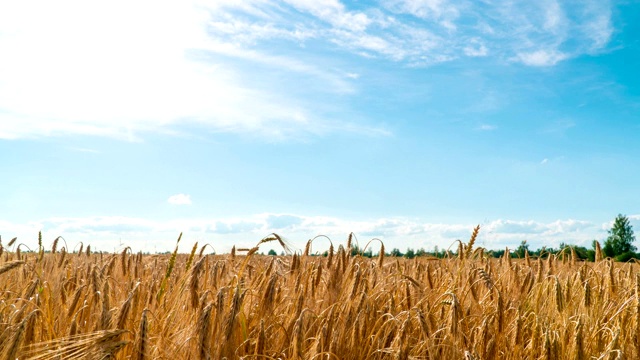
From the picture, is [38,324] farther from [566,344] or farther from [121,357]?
[566,344]

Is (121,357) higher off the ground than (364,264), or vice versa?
(364,264)

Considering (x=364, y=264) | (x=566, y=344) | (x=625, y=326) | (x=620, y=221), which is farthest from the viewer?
(x=620, y=221)

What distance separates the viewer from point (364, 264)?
507 cm

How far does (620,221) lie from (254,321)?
93.4 m

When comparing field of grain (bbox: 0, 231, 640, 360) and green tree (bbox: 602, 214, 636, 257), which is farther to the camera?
green tree (bbox: 602, 214, 636, 257)

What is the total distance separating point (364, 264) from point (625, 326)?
2191 millimetres

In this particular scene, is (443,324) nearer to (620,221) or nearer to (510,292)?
(510,292)

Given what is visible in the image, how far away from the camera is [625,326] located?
169 inches

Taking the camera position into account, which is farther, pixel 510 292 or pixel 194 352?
pixel 510 292

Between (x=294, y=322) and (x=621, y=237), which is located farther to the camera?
(x=621, y=237)

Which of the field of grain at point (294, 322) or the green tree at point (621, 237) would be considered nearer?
the field of grain at point (294, 322)

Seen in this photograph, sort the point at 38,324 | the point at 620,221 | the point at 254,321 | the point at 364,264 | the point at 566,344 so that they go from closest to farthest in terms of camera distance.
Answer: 1. the point at 38,324
2. the point at 254,321
3. the point at 566,344
4. the point at 364,264
5. the point at 620,221

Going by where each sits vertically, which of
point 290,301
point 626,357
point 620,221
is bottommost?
point 626,357

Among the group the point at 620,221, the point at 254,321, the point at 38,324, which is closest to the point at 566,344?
the point at 254,321
